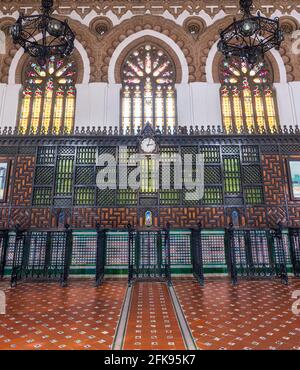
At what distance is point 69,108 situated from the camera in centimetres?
1209

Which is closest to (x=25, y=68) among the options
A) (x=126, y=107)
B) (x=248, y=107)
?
(x=126, y=107)

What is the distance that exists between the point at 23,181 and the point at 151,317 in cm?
764

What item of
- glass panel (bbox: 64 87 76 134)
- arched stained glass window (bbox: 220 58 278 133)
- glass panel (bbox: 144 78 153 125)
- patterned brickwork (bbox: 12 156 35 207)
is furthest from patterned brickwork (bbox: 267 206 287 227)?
patterned brickwork (bbox: 12 156 35 207)

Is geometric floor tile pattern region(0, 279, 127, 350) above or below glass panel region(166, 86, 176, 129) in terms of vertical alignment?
below

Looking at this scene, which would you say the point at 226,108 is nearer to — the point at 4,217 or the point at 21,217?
the point at 21,217

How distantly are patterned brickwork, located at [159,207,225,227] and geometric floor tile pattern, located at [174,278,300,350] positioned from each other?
2.35 meters

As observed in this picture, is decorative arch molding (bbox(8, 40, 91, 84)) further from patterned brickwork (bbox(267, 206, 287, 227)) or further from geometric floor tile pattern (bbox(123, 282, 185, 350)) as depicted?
geometric floor tile pattern (bbox(123, 282, 185, 350))

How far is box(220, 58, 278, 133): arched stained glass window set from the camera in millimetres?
11844

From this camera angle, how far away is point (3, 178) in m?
10.1

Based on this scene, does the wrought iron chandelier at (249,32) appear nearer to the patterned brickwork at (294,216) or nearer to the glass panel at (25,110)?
the patterned brickwork at (294,216)

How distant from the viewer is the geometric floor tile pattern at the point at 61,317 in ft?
12.3

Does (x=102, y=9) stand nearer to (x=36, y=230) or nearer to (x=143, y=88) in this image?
(x=143, y=88)

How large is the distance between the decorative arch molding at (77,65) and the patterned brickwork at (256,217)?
927cm

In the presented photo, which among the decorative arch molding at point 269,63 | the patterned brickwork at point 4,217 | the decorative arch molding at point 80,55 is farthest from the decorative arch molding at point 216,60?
the patterned brickwork at point 4,217
